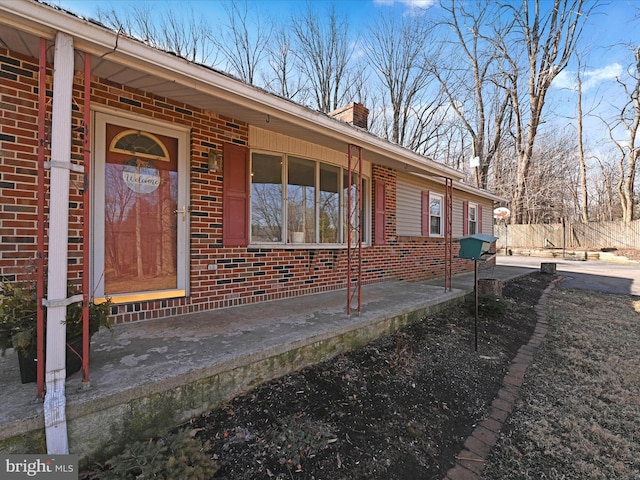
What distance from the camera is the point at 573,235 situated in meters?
19.9

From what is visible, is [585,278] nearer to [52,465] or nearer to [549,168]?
[52,465]

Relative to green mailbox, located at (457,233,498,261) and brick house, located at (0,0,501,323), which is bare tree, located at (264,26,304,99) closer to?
brick house, located at (0,0,501,323)

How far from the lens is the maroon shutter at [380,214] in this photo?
5.84m

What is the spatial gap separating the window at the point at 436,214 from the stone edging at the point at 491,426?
4.26m

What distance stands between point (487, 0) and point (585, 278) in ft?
52.7

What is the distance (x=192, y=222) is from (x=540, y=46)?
23.6m

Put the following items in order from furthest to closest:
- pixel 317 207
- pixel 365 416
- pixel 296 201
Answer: pixel 317 207
pixel 296 201
pixel 365 416

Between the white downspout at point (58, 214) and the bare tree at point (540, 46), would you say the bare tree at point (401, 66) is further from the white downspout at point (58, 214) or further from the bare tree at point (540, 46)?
the white downspout at point (58, 214)

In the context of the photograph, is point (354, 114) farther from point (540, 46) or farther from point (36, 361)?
point (540, 46)

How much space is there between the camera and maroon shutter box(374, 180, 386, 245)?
5.84 meters

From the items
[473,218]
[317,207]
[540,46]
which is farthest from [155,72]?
[540,46]

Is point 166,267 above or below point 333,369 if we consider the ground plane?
above

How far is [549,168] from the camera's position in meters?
20.8

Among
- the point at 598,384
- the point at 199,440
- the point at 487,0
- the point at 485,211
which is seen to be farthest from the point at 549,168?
the point at 199,440
